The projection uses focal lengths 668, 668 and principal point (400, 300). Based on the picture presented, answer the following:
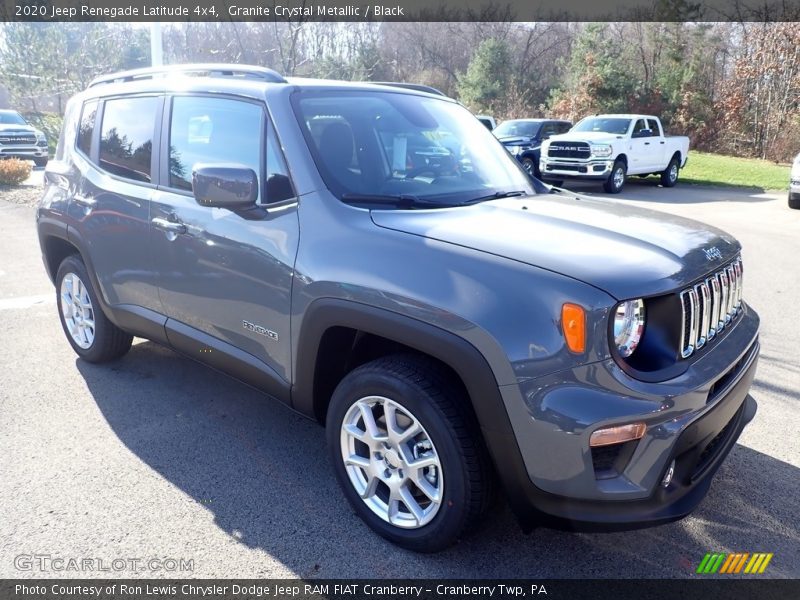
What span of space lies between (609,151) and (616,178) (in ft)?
2.77

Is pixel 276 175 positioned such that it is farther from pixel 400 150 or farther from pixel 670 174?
pixel 670 174

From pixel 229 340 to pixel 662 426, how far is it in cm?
216

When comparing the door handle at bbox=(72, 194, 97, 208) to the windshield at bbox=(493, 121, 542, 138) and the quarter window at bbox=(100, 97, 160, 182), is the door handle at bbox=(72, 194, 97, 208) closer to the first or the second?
the quarter window at bbox=(100, 97, 160, 182)

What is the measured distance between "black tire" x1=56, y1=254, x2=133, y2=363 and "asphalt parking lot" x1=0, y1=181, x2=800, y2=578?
12 centimetres

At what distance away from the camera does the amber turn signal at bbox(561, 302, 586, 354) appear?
230cm

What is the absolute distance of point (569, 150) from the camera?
56.0ft

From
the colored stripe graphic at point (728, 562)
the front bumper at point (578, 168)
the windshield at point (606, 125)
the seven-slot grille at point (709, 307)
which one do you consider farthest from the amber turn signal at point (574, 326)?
the windshield at point (606, 125)

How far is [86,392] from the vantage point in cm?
448

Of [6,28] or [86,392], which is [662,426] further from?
[6,28]

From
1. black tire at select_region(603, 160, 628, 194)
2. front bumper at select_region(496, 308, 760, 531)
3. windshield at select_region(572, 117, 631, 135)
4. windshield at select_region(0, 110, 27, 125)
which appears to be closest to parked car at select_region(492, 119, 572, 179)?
windshield at select_region(572, 117, 631, 135)

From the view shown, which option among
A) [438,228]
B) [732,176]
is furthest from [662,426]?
[732,176]

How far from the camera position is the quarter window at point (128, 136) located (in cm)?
402

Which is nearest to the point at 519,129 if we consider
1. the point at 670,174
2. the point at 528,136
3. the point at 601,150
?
the point at 528,136

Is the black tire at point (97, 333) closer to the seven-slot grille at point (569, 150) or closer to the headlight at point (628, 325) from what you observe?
the headlight at point (628, 325)
